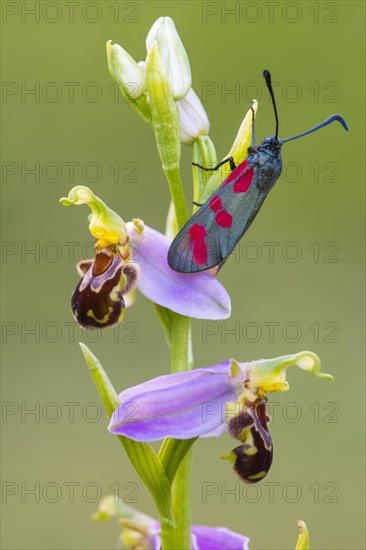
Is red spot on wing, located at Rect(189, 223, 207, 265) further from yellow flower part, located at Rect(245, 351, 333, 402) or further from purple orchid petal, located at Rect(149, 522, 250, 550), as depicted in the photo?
purple orchid petal, located at Rect(149, 522, 250, 550)

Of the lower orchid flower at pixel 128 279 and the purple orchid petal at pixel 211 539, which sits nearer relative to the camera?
the lower orchid flower at pixel 128 279

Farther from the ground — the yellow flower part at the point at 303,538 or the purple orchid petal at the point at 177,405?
the purple orchid petal at the point at 177,405

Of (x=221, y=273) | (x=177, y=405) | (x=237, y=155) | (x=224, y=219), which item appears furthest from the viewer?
(x=221, y=273)

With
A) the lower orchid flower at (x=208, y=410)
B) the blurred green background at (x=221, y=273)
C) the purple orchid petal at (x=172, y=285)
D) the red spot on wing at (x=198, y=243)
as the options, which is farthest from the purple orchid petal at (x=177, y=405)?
the blurred green background at (x=221, y=273)

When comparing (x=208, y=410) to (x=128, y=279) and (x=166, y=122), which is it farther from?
(x=166, y=122)

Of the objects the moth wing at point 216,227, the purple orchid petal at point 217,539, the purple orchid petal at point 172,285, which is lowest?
the purple orchid petal at point 217,539

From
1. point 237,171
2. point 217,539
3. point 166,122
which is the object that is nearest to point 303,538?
point 217,539

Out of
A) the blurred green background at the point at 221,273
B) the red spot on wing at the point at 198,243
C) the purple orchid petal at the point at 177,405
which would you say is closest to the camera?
the purple orchid petal at the point at 177,405

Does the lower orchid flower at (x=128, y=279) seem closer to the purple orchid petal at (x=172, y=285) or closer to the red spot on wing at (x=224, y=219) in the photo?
the purple orchid petal at (x=172, y=285)
